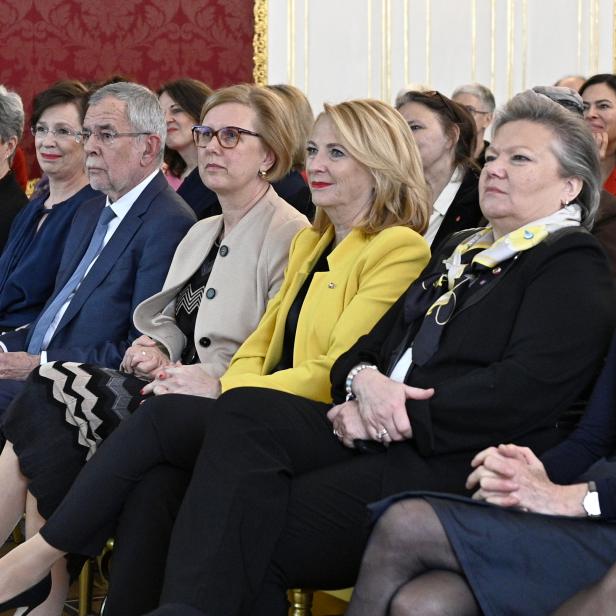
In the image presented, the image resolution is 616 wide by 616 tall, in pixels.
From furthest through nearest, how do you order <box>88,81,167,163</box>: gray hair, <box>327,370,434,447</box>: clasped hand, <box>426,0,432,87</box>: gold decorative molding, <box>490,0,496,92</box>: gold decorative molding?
<box>426,0,432,87</box>: gold decorative molding, <box>490,0,496,92</box>: gold decorative molding, <box>88,81,167,163</box>: gray hair, <box>327,370,434,447</box>: clasped hand

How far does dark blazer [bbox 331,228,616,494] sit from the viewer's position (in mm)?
2580

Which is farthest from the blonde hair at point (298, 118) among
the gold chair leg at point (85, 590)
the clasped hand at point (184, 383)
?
the gold chair leg at point (85, 590)

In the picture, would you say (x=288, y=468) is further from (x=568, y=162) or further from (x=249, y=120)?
(x=249, y=120)

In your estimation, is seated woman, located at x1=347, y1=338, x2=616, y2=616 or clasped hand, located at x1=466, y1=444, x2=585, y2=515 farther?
clasped hand, located at x1=466, y1=444, x2=585, y2=515

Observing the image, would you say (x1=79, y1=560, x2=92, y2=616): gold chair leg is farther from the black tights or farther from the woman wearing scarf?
the black tights

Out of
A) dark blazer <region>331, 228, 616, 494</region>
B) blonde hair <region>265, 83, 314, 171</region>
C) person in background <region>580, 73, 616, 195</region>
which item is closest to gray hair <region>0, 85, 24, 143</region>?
blonde hair <region>265, 83, 314, 171</region>

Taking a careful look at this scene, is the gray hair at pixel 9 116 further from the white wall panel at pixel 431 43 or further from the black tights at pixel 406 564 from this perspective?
the black tights at pixel 406 564

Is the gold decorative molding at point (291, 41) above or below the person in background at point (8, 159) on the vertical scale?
above

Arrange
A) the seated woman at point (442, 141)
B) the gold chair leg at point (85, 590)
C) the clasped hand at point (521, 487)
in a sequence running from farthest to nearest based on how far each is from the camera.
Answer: the seated woman at point (442, 141), the gold chair leg at point (85, 590), the clasped hand at point (521, 487)

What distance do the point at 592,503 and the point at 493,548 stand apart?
0.72ft

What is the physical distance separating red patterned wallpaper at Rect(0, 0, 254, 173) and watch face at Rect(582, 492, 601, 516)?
5.05 meters

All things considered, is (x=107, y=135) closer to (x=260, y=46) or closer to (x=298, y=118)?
(x=298, y=118)

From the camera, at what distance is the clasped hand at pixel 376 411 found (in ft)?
8.64

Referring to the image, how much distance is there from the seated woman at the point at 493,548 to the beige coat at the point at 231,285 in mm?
1263
